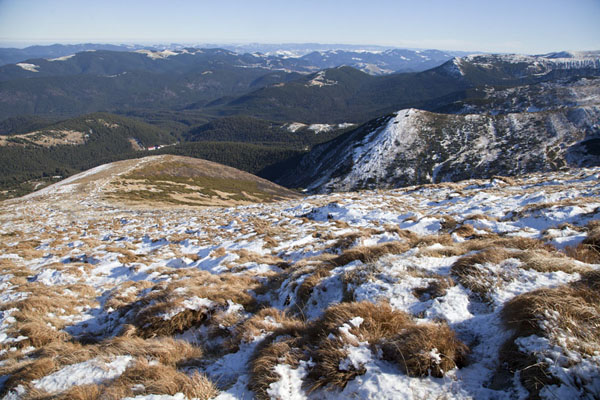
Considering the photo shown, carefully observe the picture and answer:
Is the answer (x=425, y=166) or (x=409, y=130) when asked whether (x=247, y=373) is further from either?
(x=409, y=130)

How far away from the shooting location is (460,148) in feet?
353

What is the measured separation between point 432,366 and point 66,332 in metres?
9.46

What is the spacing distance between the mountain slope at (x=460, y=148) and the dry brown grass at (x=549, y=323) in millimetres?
99635

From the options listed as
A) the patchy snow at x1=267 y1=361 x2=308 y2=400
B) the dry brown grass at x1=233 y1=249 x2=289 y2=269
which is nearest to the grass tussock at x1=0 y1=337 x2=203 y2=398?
the patchy snow at x1=267 y1=361 x2=308 y2=400

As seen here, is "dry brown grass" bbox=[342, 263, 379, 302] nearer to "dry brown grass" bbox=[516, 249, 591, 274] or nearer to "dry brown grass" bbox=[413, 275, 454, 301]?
"dry brown grass" bbox=[413, 275, 454, 301]

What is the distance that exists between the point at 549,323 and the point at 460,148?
400 feet

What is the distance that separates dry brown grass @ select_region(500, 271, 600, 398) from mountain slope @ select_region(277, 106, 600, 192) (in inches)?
3923

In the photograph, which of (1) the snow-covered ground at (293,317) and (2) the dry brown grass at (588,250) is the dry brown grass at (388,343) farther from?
(2) the dry brown grass at (588,250)

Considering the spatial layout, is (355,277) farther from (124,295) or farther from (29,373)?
(124,295)

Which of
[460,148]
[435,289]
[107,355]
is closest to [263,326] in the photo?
[107,355]

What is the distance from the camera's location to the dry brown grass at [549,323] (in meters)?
3.10

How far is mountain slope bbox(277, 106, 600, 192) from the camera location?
92312 mm

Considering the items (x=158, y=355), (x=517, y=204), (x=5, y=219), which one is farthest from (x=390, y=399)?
(x=5, y=219)

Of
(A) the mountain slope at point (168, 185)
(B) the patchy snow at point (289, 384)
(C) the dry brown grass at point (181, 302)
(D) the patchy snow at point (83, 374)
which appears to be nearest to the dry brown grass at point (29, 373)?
(D) the patchy snow at point (83, 374)
